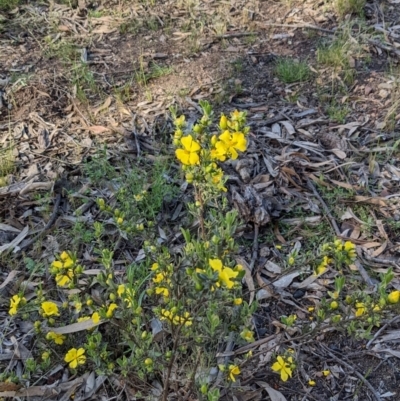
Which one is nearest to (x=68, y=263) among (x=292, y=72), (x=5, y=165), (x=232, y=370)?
(x=232, y=370)

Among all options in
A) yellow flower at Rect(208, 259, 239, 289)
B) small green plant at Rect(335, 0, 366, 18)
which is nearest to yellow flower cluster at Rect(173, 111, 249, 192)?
yellow flower at Rect(208, 259, 239, 289)

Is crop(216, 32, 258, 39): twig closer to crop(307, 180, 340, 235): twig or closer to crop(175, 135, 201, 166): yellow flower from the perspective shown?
crop(307, 180, 340, 235): twig

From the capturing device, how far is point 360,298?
1.79m

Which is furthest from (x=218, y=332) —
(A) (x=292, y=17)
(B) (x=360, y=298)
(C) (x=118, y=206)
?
(A) (x=292, y=17)

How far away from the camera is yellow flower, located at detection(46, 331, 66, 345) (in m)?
2.08

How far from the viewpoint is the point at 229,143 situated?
5.54ft

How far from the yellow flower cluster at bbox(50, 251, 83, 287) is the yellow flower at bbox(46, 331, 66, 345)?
39cm

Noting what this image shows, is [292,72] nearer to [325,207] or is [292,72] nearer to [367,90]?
[367,90]

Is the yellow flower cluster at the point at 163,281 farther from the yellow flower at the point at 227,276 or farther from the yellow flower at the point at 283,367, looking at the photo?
the yellow flower at the point at 283,367

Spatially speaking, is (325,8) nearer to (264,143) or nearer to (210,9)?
(210,9)

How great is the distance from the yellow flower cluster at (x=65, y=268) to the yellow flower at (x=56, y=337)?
0.39m

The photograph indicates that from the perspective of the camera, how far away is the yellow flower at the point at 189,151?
166cm

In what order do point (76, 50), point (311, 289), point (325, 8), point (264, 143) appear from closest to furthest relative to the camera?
point (311, 289)
point (264, 143)
point (76, 50)
point (325, 8)

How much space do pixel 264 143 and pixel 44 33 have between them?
7.37ft
